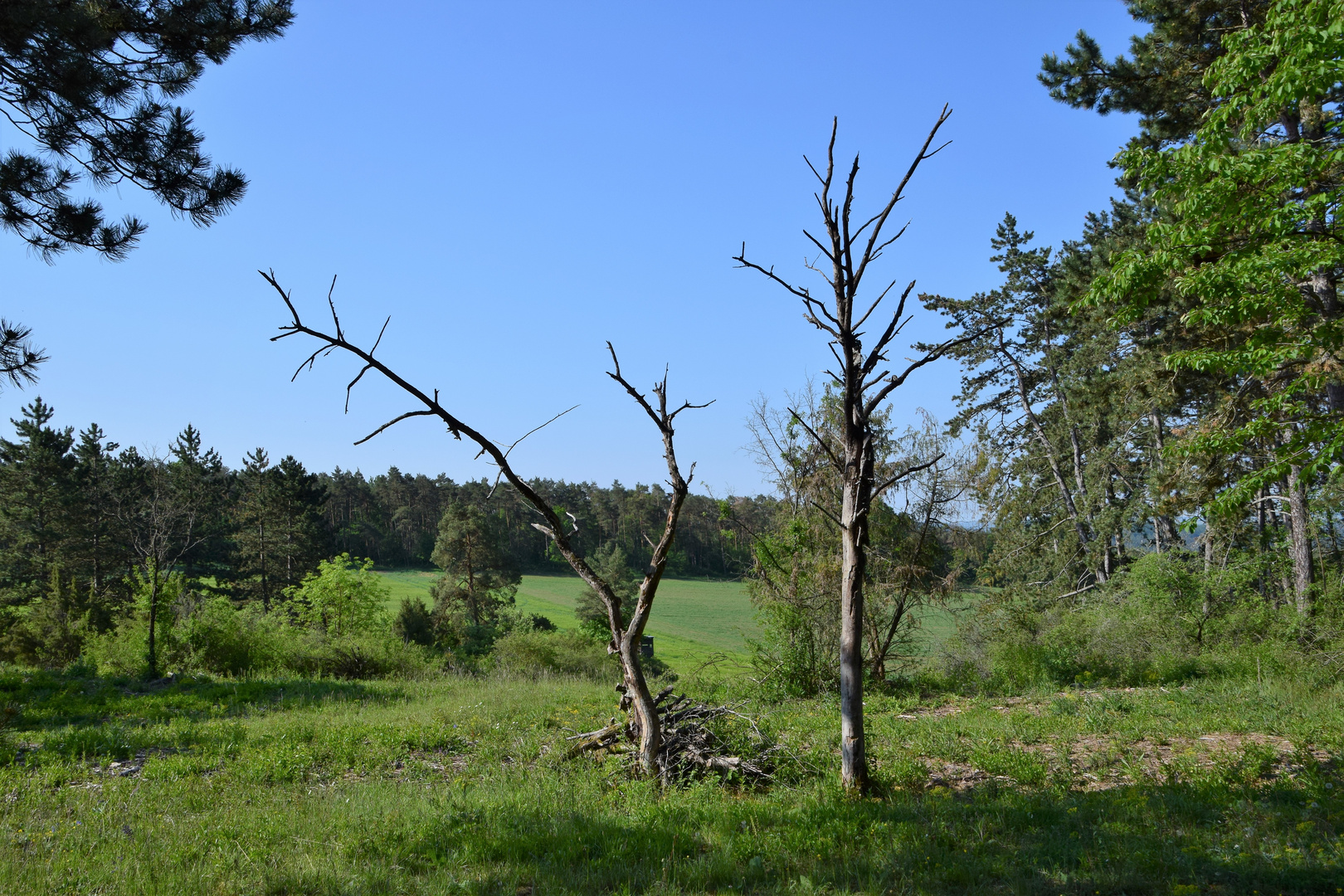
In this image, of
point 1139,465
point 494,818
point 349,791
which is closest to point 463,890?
point 494,818

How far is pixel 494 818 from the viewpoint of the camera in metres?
5.51

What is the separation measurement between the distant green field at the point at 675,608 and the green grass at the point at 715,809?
27.6 m

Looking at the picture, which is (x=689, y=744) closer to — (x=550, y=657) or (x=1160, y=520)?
(x=550, y=657)

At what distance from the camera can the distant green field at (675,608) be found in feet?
151

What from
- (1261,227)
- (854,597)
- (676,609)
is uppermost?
(1261,227)

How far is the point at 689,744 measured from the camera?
712 centimetres

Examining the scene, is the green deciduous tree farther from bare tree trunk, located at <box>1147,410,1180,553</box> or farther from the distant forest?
bare tree trunk, located at <box>1147,410,1180,553</box>

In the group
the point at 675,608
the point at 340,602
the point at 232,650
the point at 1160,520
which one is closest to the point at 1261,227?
the point at 1160,520

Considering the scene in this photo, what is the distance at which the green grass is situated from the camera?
429cm

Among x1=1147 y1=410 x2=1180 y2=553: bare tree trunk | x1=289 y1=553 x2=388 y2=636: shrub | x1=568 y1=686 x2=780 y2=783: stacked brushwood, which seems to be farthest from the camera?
x1=289 y1=553 x2=388 y2=636: shrub

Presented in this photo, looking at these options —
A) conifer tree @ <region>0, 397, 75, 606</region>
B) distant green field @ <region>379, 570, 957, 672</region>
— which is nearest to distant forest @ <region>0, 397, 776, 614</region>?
conifer tree @ <region>0, 397, 75, 606</region>

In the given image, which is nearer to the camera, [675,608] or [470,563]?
[470,563]

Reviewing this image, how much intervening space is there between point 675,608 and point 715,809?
57.8 meters

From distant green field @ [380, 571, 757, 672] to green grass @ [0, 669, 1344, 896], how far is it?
90.5ft
